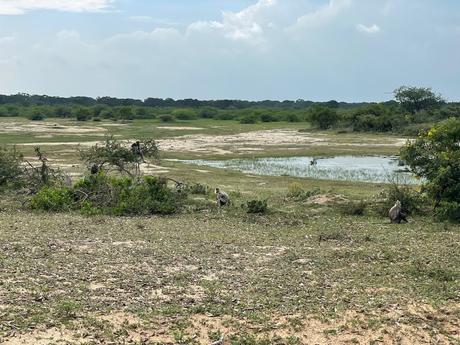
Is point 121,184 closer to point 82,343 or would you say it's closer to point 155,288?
point 155,288

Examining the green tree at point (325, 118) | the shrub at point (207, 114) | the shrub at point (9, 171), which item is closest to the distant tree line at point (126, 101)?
the shrub at point (207, 114)

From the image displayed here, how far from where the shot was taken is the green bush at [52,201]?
19766 mm

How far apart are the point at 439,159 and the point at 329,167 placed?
1860 centimetres

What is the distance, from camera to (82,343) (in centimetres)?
828

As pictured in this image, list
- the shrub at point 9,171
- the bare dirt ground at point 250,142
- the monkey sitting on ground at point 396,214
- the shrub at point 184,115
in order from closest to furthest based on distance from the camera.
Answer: the monkey sitting on ground at point 396,214, the shrub at point 9,171, the bare dirt ground at point 250,142, the shrub at point 184,115

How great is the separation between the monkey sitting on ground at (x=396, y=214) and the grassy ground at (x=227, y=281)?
1.41 feet

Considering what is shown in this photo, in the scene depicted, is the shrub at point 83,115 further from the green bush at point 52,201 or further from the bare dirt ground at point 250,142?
the green bush at point 52,201

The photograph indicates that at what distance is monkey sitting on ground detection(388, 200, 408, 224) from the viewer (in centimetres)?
1792

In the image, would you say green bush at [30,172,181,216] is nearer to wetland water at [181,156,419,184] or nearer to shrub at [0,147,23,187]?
shrub at [0,147,23,187]

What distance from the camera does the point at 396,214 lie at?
1800cm

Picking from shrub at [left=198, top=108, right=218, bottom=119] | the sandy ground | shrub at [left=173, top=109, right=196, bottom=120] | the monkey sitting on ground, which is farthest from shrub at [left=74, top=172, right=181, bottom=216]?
shrub at [left=198, top=108, right=218, bottom=119]

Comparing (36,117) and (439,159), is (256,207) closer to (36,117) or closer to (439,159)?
(439,159)

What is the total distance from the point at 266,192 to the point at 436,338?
16387mm

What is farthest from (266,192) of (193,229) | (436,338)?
(436,338)
